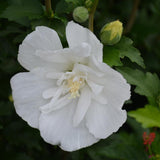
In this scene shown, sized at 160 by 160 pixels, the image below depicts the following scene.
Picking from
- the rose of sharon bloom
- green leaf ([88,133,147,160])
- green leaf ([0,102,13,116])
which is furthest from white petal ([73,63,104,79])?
green leaf ([0,102,13,116])

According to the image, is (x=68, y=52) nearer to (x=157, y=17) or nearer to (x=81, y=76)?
(x=81, y=76)

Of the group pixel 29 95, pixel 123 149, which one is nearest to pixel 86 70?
pixel 29 95

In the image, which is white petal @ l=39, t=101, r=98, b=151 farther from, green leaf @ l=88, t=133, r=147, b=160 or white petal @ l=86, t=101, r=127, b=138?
green leaf @ l=88, t=133, r=147, b=160

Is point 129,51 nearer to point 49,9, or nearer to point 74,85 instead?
point 74,85

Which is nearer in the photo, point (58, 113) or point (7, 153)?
point (58, 113)

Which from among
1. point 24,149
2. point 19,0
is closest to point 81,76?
point 19,0

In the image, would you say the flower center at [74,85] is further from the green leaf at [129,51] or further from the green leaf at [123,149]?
the green leaf at [123,149]
